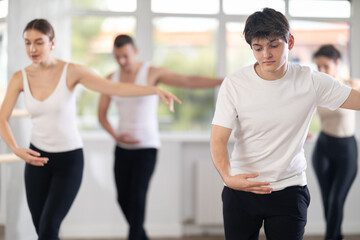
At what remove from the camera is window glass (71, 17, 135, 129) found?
4.12m

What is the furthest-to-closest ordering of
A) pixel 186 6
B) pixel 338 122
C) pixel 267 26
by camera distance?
pixel 186 6 < pixel 338 122 < pixel 267 26

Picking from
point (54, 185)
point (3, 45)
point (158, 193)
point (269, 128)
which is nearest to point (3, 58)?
point (3, 45)

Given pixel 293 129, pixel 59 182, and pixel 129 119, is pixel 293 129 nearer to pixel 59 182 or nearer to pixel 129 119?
pixel 59 182

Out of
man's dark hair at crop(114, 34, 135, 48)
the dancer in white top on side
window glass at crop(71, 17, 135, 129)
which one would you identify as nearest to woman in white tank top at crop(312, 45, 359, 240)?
the dancer in white top on side

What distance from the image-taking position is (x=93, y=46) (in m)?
4.17

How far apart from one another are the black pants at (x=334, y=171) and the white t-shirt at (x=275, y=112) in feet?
5.19

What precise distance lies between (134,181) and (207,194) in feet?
3.58

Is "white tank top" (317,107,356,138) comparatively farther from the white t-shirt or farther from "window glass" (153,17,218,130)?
the white t-shirt

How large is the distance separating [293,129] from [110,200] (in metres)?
2.53

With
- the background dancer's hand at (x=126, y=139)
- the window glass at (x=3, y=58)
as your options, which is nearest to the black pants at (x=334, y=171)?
the background dancer's hand at (x=126, y=139)

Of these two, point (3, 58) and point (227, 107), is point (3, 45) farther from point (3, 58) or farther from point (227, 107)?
point (227, 107)

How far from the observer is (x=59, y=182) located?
92.8 inches

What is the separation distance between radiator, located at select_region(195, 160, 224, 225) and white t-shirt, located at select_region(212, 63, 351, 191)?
2.21m

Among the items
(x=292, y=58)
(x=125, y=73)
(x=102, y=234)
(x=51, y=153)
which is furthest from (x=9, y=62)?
(x=292, y=58)
